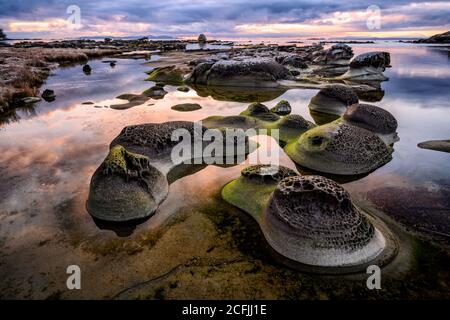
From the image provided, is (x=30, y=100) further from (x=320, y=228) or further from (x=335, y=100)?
(x=320, y=228)

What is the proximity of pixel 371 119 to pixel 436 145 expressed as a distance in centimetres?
240

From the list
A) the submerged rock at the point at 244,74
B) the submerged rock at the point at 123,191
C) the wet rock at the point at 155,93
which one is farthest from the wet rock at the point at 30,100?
the submerged rock at the point at 123,191

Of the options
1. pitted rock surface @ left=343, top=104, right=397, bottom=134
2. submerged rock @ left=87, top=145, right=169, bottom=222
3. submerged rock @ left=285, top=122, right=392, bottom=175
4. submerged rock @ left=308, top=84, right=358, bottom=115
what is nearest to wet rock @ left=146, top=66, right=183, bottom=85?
submerged rock @ left=308, top=84, right=358, bottom=115

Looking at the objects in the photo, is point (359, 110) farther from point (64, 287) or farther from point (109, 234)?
point (64, 287)

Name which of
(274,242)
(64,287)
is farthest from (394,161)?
(64,287)

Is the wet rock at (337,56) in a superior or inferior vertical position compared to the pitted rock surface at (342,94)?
superior

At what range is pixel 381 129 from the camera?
1180cm

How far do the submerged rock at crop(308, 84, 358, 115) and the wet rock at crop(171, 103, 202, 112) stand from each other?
651cm

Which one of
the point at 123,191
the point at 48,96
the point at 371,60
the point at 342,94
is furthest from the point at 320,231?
the point at 371,60

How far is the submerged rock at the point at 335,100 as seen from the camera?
54.0 feet

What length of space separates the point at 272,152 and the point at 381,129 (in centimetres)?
434

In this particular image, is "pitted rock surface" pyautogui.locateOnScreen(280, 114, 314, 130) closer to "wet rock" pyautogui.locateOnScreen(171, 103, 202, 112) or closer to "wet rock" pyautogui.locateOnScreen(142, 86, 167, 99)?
"wet rock" pyautogui.locateOnScreen(171, 103, 202, 112)

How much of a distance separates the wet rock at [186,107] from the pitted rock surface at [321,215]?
39.3 ft

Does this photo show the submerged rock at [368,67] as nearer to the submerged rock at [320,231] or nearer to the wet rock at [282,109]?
the wet rock at [282,109]
